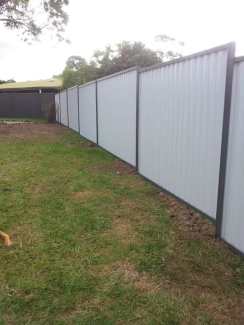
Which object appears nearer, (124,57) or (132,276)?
(132,276)

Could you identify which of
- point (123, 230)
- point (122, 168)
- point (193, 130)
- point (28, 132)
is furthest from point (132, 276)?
point (28, 132)

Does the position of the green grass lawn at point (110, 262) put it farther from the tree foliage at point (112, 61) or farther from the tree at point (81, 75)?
the tree foliage at point (112, 61)

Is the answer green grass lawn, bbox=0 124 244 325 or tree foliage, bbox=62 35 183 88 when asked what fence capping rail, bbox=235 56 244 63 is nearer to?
green grass lawn, bbox=0 124 244 325

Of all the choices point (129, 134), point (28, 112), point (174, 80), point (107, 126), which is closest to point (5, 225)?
point (174, 80)

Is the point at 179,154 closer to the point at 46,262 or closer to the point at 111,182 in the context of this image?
the point at 111,182

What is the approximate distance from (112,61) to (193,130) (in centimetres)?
1928

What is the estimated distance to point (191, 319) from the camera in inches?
85.7

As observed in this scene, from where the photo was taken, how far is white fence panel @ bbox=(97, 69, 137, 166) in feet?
20.6

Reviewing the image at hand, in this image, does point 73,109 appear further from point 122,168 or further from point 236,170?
point 236,170

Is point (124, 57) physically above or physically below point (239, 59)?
above

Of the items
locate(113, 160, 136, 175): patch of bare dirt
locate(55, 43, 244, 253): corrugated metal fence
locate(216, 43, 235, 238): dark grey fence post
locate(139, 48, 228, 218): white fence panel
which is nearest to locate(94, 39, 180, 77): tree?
locate(55, 43, 244, 253): corrugated metal fence

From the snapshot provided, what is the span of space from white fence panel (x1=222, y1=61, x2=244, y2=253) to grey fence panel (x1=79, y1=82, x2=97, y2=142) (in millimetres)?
6974

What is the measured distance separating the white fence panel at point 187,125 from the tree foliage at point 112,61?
55.0 feet

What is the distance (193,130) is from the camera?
3828 mm
